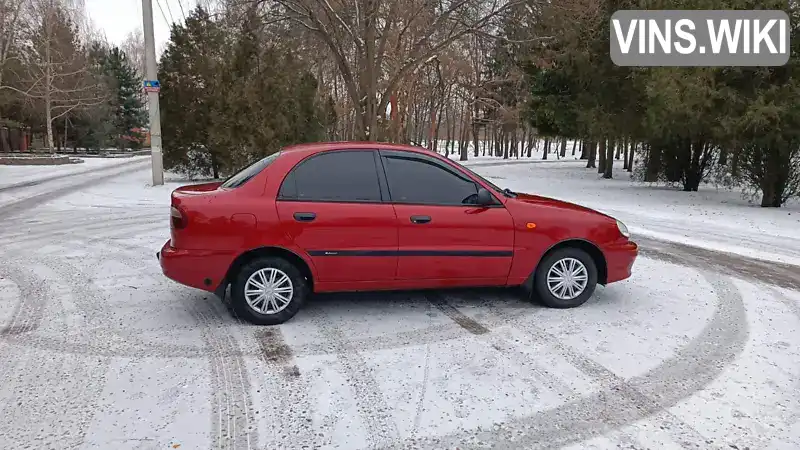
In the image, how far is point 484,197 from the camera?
488 centimetres

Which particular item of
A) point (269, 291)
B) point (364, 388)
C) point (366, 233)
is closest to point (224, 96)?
point (269, 291)

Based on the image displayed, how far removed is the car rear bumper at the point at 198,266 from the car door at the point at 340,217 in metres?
0.62

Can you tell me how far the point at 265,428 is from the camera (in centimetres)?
306

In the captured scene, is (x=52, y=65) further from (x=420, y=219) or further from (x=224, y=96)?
(x=420, y=219)

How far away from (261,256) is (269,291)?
31cm

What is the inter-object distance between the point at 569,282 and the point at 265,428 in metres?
3.25

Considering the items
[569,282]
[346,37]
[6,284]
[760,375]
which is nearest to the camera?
[760,375]

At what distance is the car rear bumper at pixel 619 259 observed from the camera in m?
5.21

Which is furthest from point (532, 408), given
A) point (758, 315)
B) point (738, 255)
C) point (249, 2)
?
point (249, 2)

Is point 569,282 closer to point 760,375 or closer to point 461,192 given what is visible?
point 461,192

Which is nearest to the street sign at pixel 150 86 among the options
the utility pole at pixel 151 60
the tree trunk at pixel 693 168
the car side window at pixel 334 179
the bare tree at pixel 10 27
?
the utility pole at pixel 151 60

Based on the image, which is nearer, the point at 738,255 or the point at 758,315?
the point at 758,315

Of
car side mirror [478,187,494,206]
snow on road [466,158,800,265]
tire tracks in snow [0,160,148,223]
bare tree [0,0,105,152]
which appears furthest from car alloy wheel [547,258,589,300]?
bare tree [0,0,105,152]

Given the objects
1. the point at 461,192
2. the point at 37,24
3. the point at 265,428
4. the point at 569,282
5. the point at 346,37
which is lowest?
the point at 265,428
